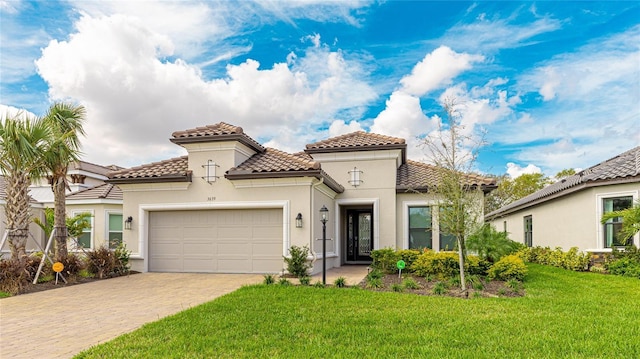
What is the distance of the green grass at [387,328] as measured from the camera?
17.8 feet

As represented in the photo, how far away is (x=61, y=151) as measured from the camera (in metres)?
12.8

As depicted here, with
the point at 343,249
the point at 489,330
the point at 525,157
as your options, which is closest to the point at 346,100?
the point at 343,249

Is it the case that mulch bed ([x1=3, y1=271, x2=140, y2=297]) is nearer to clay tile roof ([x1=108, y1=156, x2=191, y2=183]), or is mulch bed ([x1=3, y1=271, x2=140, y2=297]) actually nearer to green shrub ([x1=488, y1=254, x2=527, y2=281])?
clay tile roof ([x1=108, y1=156, x2=191, y2=183])

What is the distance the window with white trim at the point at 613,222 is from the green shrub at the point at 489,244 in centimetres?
405

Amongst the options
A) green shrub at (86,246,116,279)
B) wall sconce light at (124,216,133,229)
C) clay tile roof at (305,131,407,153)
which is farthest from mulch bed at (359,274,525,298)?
wall sconce light at (124,216,133,229)

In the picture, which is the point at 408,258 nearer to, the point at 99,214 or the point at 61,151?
the point at 61,151

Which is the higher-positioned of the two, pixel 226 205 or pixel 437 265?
pixel 226 205

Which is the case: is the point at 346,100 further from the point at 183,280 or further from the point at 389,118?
the point at 183,280

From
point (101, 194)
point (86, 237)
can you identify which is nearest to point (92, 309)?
point (101, 194)

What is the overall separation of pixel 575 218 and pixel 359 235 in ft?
27.0

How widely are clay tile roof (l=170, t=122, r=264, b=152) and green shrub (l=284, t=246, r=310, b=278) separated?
4032 millimetres

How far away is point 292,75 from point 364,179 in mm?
4860

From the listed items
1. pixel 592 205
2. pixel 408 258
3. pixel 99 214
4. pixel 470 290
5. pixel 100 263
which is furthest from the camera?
pixel 99 214

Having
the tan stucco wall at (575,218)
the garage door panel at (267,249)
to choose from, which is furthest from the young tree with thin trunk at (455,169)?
the garage door panel at (267,249)
